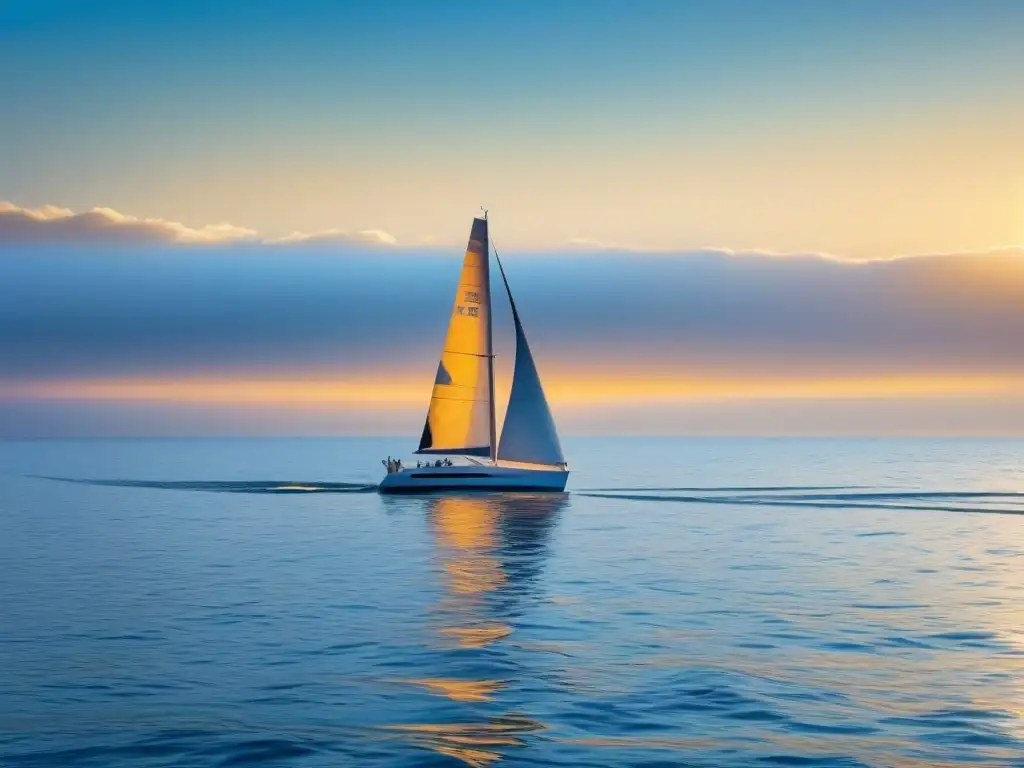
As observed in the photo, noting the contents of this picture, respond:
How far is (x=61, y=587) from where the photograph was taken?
4297cm

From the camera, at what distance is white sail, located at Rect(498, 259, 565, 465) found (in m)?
79.6

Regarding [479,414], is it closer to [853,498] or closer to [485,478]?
[485,478]

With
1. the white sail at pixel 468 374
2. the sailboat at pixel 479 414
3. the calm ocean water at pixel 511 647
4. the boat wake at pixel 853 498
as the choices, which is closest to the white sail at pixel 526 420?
the sailboat at pixel 479 414

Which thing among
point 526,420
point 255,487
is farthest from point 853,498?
point 255,487

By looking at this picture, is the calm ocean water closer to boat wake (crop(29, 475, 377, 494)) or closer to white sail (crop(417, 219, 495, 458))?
white sail (crop(417, 219, 495, 458))

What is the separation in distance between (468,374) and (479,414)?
3.10 m

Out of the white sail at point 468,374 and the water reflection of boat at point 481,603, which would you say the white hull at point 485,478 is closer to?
the water reflection of boat at point 481,603

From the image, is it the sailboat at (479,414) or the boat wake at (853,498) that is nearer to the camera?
the sailboat at (479,414)

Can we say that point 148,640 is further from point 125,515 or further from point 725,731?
point 125,515

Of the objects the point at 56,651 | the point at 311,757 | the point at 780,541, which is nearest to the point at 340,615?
the point at 56,651

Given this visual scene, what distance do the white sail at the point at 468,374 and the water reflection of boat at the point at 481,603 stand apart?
5184mm

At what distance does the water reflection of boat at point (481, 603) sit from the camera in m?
21.1

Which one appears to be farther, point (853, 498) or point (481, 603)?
point (853, 498)

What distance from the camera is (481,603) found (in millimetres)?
38250
